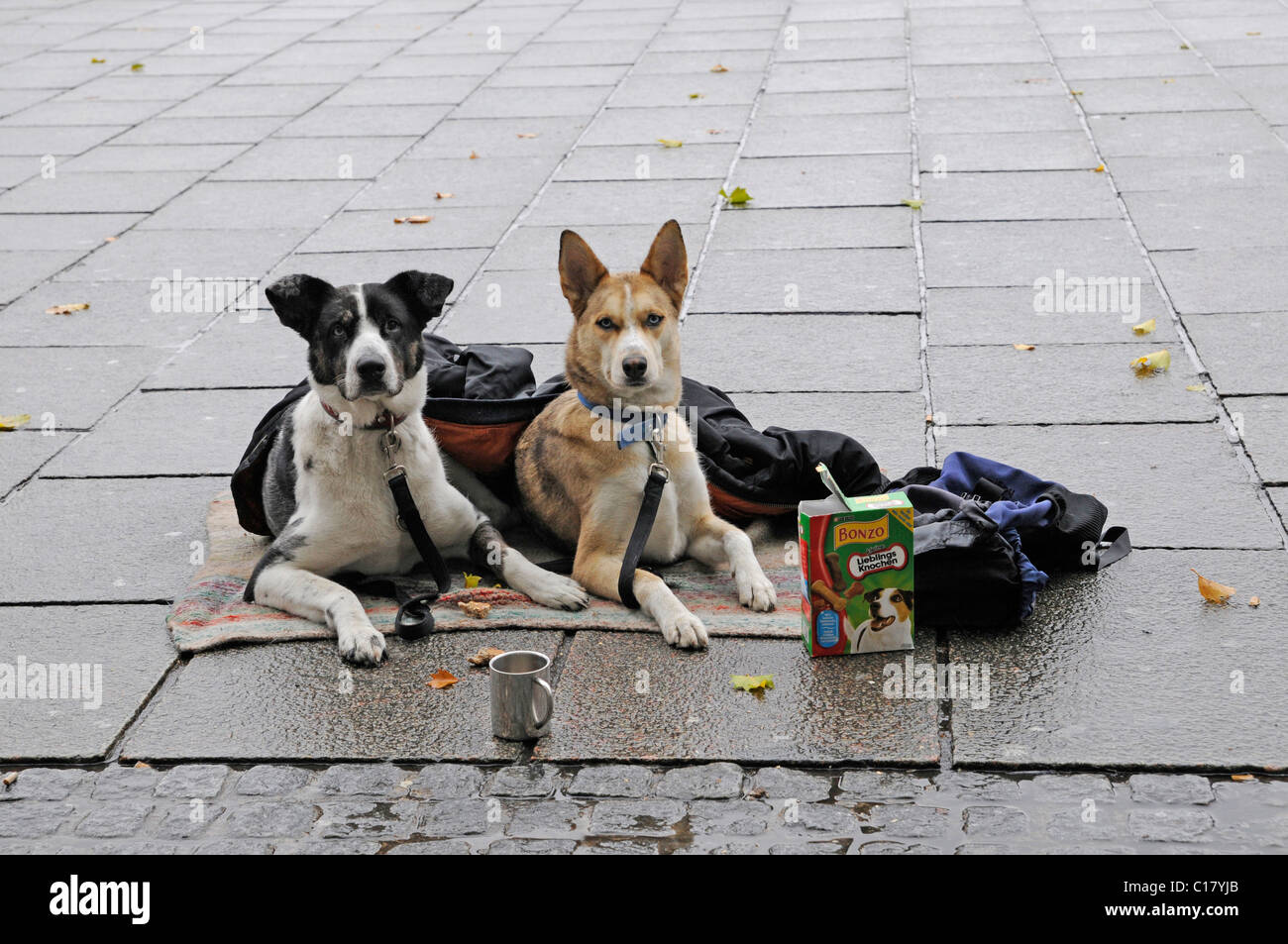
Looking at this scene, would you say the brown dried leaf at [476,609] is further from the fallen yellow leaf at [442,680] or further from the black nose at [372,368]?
the black nose at [372,368]

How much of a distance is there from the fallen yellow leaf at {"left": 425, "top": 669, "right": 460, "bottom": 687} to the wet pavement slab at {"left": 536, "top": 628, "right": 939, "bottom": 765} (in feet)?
1.11

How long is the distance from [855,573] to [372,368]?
1677 millimetres

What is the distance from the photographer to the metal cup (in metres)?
3.99

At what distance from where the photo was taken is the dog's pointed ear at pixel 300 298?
15.5ft

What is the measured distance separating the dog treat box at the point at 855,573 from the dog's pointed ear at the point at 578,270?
1.15 m

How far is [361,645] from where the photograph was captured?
14.8 ft

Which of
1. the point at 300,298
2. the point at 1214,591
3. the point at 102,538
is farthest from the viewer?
the point at 102,538
